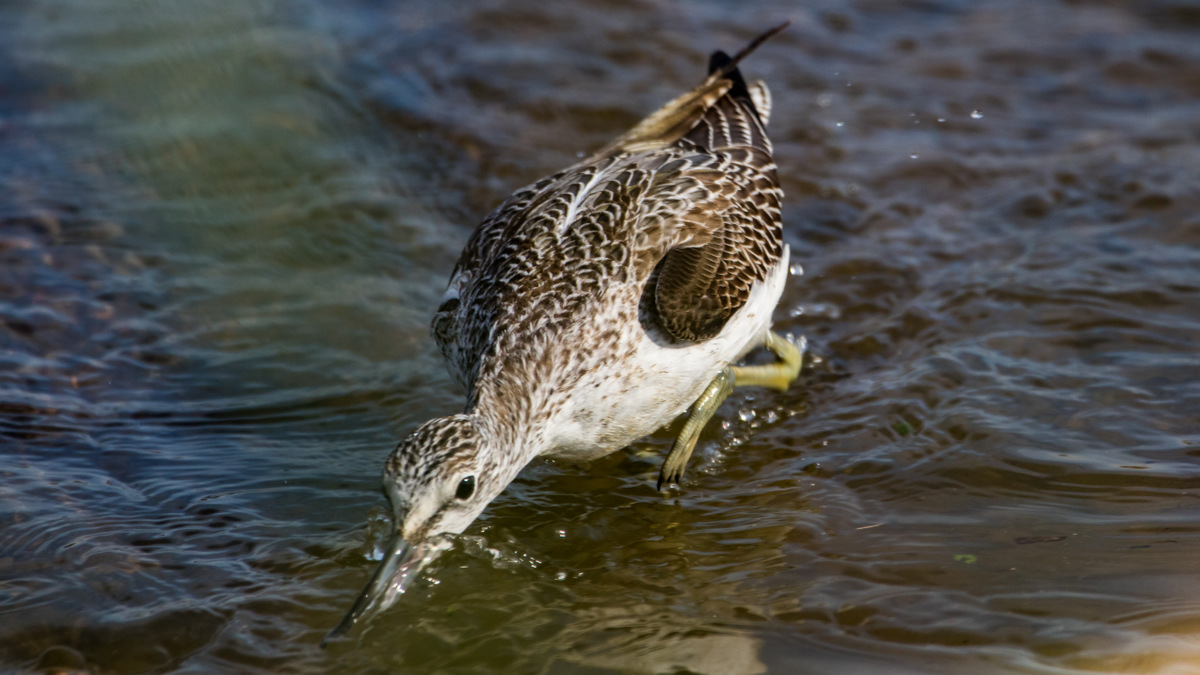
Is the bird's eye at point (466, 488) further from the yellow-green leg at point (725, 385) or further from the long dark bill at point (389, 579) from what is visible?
the yellow-green leg at point (725, 385)

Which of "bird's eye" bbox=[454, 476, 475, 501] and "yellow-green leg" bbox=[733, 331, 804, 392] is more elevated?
"bird's eye" bbox=[454, 476, 475, 501]

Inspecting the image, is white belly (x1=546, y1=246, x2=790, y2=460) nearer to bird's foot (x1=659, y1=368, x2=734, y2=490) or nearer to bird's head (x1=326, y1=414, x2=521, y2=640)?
bird's foot (x1=659, y1=368, x2=734, y2=490)

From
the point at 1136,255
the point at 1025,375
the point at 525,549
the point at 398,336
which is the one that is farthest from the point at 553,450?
the point at 1136,255

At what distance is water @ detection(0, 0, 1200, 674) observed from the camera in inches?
185

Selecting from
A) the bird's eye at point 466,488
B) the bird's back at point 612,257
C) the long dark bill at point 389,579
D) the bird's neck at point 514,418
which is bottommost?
the long dark bill at point 389,579

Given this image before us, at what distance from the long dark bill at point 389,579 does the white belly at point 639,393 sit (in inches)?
36.7

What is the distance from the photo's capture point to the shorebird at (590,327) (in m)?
4.57

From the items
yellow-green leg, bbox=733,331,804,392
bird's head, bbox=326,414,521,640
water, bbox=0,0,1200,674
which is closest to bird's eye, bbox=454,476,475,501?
bird's head, bbox=326,414,521,640

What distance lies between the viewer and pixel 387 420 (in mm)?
6453

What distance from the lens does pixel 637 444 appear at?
21.0ft

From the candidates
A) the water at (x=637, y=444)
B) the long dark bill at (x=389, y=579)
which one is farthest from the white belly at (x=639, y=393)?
the long dark bill at (x=389, y=579)

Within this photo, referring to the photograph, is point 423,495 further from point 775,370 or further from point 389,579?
point 775,370

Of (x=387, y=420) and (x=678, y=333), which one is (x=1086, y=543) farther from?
(x=387, y=420)

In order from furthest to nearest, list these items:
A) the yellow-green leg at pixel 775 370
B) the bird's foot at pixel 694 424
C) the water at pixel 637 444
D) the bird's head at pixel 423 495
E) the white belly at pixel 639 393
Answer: the yellow-green leg at pixel 775 370 < the bird's foot at pixel 694 424 < the white belly at pixel 639 393 < the water at pixel 637 444 < the bird's head at pixel 423 495
